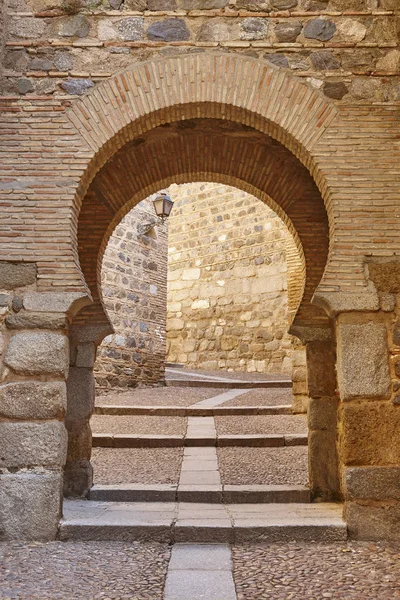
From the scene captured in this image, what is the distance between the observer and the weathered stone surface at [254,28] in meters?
4.40

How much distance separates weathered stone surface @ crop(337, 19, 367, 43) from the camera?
4.41 m

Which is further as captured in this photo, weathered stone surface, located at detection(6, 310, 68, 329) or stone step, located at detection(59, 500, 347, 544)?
weathered stone surface, located at detection(6, 310, 68, 329)

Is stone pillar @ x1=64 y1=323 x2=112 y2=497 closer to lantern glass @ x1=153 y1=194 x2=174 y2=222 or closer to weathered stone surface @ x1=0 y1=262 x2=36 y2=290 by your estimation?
weathered stone surface @ x1=0 y1=262 x2=36 y2=290

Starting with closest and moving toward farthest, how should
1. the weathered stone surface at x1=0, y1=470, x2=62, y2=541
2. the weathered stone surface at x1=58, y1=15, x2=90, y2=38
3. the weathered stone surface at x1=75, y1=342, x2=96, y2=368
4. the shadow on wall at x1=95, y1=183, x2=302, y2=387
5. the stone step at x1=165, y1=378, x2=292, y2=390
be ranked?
the weathered stone surface at x1=0, y1=470, x2=62, y2=541 → the weathered stone surface at x1=58, y1=15, x2=90, y2=38 → the weathered stone surface at x1=75, y1=342, x2=96, y2=368 → the shadow on wall at x1=95, y1=183, x2=302, y2=387 → the stone step at x1=165, y1=378, x2=292, y2=390

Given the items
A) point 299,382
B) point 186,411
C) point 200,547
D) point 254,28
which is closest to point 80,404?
point 200,547

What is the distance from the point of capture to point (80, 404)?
5.06 meters

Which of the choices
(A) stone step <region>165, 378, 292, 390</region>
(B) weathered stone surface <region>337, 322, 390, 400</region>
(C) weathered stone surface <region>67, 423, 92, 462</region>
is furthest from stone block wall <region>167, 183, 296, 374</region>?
(B) weathered stone surface <region>337, 322, 390, 400</region>

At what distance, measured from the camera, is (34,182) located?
415cm

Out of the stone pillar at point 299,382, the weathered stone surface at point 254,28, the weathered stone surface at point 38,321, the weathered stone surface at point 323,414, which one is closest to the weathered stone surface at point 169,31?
the weathered stone surface at point 254,28

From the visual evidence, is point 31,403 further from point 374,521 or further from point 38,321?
point 374,521

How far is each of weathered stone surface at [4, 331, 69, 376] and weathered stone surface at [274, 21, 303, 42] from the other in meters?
2.55

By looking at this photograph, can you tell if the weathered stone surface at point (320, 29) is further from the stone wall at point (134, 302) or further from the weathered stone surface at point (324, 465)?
the stone wall at point (134, 302)

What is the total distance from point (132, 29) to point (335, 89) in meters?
1.47

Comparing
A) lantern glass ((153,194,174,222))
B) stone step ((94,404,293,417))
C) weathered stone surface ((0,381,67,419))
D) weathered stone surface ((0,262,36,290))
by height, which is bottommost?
stone step ((94,404,293,417))
